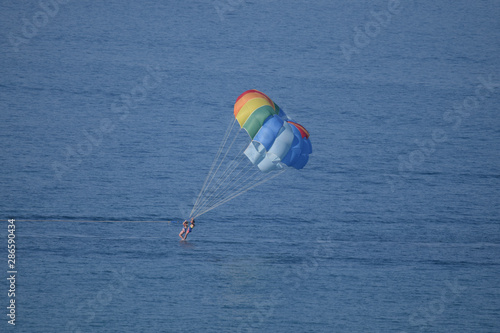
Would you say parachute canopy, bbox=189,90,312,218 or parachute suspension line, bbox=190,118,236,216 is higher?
parachute canopy, bbox=189,90,312,218

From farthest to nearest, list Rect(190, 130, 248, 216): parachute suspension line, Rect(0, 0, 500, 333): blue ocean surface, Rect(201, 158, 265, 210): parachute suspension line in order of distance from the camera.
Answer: Rect(201, 158, 265, 210): parachute suspension line
Rect(190, 130, 248, 216): parachute suspension line
Rect(0, 0, 500, 333): blue ocean surface

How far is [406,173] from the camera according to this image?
42000 millimetres

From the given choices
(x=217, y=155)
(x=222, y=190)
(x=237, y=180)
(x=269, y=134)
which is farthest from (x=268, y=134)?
(x=217, y=155)

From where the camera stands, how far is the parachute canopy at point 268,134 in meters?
30.2

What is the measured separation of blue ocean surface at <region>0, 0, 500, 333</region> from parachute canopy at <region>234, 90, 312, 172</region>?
15.5 feet

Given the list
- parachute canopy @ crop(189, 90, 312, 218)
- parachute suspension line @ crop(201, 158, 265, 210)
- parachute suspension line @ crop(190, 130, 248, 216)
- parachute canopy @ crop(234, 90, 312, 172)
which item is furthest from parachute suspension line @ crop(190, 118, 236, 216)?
parachute canopy @ crop(234, 90, 312, 172)

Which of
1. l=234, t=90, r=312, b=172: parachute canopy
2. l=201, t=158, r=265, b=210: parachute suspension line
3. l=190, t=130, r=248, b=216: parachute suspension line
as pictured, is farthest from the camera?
l=201, t=158, r=265, b=210: parachute suspension line

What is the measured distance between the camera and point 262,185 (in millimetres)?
40062

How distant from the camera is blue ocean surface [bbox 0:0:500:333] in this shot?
102ft

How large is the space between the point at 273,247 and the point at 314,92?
19132mm

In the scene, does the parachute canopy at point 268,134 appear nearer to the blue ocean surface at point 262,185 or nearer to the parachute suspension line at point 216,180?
the blue ocean surface at point 262,185

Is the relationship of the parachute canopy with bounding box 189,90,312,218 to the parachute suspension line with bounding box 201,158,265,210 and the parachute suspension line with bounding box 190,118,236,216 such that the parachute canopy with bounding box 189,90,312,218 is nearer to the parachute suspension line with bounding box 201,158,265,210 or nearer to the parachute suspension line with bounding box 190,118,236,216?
the parachute suspension line with bounding box 190,118,236,216

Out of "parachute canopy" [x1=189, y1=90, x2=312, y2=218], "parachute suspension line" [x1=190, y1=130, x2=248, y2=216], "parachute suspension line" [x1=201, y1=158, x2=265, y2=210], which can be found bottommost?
"parachute suspension line" [x1=201, y1=158, x2=265, y2=210]

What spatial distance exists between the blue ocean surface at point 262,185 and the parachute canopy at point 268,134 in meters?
4.73
